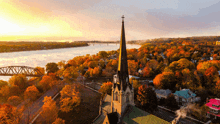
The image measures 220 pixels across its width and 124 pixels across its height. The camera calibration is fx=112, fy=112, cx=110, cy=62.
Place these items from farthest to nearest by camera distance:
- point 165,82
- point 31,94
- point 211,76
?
point 211,76 < point 165,82 < point 31,94

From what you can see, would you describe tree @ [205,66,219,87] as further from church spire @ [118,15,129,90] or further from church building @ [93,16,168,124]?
church spire @ [118,15,129,90]

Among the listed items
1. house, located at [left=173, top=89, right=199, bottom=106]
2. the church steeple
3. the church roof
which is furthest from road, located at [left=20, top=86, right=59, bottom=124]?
house, located at [left=173, top=89, right=199, bottom=106]

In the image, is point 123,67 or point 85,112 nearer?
point 123,67

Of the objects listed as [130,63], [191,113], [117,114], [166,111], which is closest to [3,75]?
[130,63]

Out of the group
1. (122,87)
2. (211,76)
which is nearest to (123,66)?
(122,87)

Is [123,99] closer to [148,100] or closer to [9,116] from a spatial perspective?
[148,100]

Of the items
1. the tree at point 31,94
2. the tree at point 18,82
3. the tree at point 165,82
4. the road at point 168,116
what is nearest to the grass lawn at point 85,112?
the tree at point 31,94

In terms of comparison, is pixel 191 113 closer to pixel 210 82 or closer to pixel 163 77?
pixel 163 77
